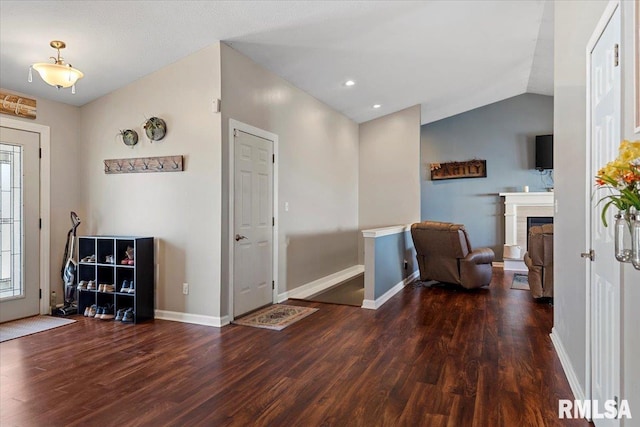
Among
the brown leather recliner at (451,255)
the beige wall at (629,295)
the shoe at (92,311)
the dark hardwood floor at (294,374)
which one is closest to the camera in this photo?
the beige wall at (629,295)

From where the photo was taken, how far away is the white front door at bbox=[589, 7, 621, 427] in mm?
1679

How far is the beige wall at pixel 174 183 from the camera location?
388 cm

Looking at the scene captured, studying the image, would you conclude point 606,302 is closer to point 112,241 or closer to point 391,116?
point 112,241

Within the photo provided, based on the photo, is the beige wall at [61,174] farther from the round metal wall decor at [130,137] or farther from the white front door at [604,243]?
the white front door at [604,243]

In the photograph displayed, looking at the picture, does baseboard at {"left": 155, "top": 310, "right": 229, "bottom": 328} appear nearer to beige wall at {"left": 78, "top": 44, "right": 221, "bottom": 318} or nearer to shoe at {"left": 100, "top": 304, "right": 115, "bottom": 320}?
beige wall at {"left": 78, "top": 44, "right": 221, "bottom": 318}

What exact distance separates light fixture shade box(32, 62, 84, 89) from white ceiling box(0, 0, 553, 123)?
1.35ft

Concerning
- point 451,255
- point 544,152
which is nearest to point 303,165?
point 451,255

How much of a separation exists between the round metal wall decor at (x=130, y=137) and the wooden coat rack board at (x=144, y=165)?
0.18 meters

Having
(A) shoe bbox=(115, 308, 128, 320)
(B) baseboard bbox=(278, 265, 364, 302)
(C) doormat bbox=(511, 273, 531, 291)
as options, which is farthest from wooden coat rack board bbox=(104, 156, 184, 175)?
(C) doormat bbox=(511, 273, 531, 291)

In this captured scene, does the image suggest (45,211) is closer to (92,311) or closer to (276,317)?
(92,311)

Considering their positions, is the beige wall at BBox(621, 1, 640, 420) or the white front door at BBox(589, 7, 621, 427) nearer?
the beige wall at BBox(621, 1, 640, 420)

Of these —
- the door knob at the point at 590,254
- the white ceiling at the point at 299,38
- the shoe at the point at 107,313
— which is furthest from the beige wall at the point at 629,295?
the shoe at the point at 107,313

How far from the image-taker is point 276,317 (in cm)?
416
